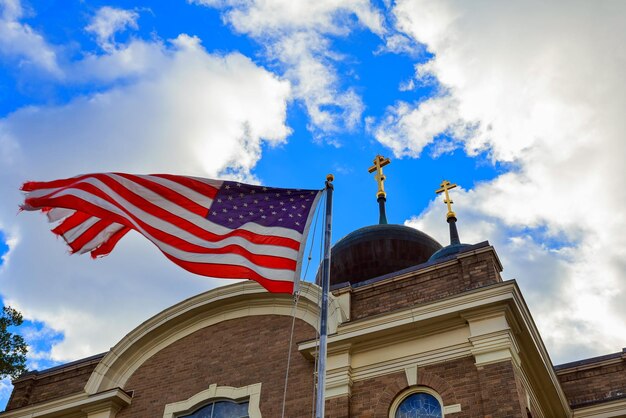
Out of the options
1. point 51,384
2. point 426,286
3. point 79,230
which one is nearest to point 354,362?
point 426,286

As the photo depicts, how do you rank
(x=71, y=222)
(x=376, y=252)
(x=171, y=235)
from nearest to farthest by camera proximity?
1. (x=171, y=235)
2. (x=71, y=222)
3. (x=376, y=252)

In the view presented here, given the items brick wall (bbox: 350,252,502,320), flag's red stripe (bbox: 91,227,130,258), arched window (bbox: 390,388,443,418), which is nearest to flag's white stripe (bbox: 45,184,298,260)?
flag's red stripe (bbox: 91,227,130,258)

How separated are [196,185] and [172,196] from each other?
0.45 metres

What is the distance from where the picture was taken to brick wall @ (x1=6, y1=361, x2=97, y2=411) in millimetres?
17719

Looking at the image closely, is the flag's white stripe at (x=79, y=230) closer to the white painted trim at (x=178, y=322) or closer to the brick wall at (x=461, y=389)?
the white painted trim at (x=178, y=322)

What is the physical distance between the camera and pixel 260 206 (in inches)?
452

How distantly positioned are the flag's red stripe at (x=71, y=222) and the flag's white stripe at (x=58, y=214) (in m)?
0.06

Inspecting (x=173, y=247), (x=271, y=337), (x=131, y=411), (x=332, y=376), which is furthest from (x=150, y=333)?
(x=173, y=247)

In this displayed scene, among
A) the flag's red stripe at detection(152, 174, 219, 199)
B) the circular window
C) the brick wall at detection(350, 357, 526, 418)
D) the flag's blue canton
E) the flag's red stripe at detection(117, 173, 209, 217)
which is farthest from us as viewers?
the circular window

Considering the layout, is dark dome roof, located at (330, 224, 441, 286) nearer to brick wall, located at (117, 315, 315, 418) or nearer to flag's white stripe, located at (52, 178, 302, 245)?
brick wall, located at (117, 315, 315, 418)

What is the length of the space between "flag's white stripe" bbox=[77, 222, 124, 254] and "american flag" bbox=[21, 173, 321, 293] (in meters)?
0.02

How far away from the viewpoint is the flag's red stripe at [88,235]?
11.9 metres

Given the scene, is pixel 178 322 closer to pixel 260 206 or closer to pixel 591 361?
pixel 260 206

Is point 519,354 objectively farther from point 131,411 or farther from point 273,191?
point 131,411
